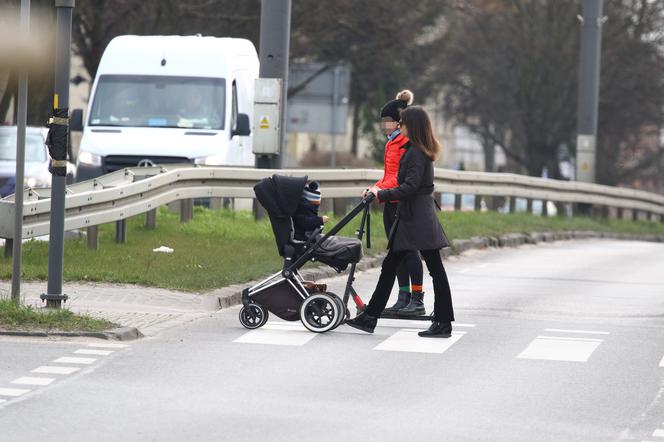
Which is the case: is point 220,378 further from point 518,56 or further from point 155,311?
point 518,56

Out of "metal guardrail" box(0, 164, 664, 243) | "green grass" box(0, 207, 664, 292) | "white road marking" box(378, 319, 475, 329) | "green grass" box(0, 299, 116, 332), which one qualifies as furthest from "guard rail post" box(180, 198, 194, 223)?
"green grass" box(0, 299, 116, 332)

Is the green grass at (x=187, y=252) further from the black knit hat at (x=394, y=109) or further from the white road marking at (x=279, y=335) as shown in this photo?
the black knit hat at (x=394, y=109)

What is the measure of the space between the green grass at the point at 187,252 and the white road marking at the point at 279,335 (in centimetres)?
185

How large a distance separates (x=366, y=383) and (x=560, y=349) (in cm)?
225

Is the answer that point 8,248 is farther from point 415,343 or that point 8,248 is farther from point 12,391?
point 12,391

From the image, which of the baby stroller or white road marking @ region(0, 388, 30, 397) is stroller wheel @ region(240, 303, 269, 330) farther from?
white road marking @ region(0, 388, 30, 397)

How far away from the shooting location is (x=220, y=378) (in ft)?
32.0

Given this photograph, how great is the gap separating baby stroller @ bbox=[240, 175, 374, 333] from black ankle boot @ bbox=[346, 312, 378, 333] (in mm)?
Answer: 102

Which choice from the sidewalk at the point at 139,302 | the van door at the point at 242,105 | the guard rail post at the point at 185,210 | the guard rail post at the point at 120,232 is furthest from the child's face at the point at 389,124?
the van door at the point at 242,105

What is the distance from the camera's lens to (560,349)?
1148 cm

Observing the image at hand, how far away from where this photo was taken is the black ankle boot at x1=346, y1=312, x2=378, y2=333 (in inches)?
475

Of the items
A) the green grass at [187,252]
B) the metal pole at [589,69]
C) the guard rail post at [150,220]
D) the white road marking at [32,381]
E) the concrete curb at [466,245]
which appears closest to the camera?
the white road marking at [32,381]

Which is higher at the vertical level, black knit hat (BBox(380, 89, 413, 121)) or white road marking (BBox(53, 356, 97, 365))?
black knit hat (BBox(380, 89, 413, 121))

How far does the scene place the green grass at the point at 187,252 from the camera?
14594mm
